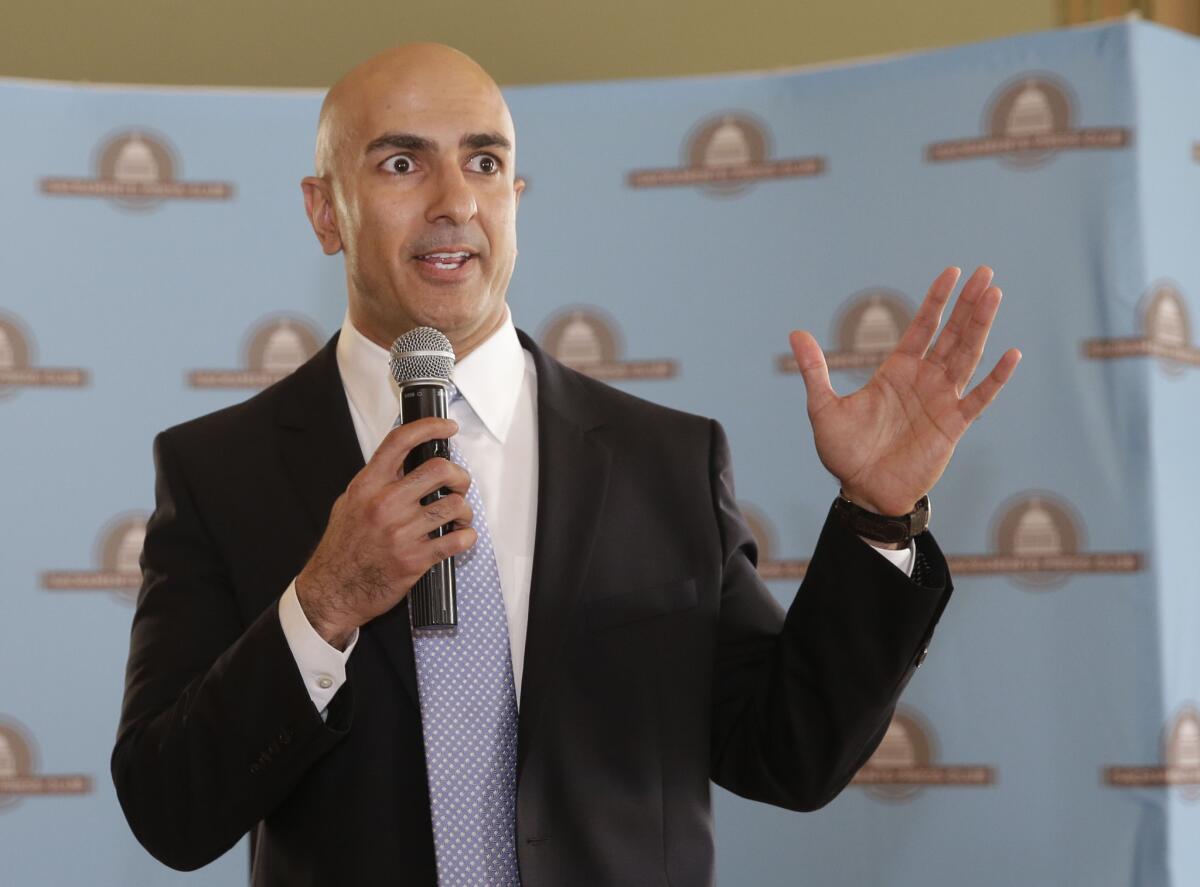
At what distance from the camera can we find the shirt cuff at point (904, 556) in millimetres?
1805

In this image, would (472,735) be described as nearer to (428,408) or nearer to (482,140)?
(428,408)

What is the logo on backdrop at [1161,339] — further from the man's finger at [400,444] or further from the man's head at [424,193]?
the man's finger at [400,444]

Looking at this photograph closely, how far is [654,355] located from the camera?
3857mm

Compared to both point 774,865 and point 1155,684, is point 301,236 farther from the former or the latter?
point 1155,684

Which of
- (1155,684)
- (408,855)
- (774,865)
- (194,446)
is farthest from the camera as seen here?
(774,865)

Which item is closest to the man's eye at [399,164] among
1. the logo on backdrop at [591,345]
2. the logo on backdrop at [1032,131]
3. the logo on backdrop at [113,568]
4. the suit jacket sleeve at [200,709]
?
the suit jacket sleeve at [200,709]

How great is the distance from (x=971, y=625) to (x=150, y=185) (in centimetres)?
241

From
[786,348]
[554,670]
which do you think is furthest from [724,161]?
[554,670]

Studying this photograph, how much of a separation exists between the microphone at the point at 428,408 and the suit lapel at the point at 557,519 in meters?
0.20

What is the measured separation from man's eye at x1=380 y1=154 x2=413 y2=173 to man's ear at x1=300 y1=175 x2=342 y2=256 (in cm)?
16

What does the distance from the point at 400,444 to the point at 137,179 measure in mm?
2606

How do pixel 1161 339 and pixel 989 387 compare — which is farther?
pixel 1161 339

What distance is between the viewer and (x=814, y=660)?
1.84 metres

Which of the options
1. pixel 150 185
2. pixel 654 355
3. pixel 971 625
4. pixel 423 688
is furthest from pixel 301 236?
pixel 423 688
